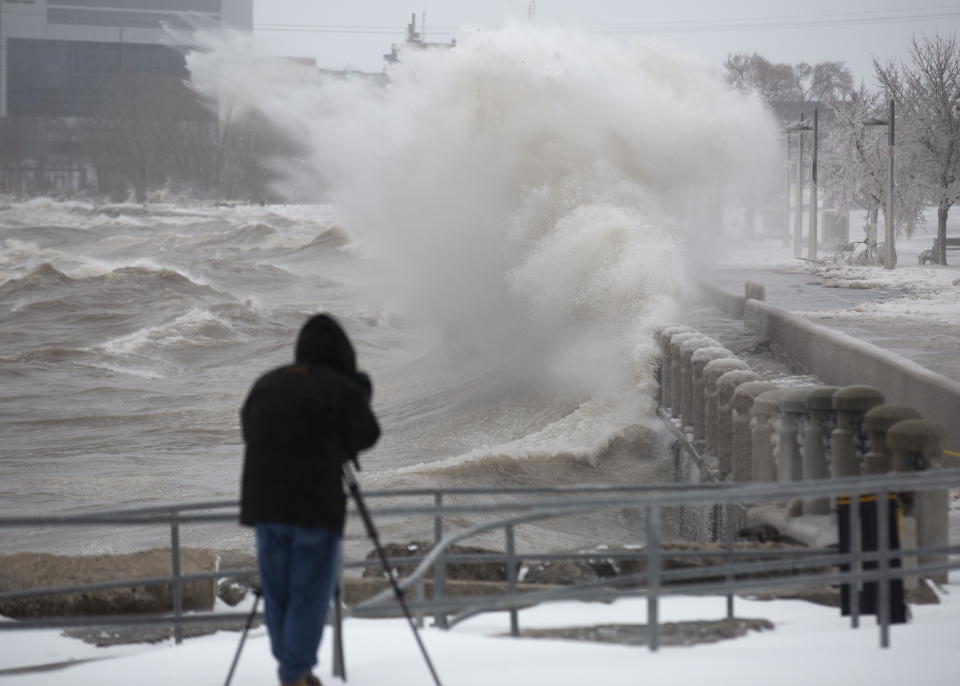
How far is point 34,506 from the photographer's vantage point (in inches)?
651

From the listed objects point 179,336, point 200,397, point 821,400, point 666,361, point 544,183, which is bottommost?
point 200,397

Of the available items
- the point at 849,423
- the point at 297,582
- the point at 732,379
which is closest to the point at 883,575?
the point at 297,582

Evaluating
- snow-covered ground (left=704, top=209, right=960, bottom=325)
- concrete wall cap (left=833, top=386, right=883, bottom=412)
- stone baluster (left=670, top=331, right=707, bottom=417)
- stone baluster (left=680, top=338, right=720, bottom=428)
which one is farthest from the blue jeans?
snow-covered ground (left=704, top=209, right=960, bottom=325)

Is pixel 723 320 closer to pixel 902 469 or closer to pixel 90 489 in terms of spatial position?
pixel 90 489

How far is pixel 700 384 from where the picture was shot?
14.6 meters

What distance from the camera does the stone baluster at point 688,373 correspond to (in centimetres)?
1555

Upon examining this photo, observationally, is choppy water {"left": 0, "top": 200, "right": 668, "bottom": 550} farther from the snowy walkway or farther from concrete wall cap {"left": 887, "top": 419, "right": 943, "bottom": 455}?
concrete wall cap {"left": 887, "top": 419, "right": 943, "bottom": 455}

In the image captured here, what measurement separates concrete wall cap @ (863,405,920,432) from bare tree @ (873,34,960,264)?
3351 cm

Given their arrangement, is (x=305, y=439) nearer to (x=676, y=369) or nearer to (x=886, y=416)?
(x=886, y=416)

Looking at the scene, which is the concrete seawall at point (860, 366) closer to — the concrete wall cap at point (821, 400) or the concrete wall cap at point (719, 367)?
the concrete wall cap at point (821, 400)

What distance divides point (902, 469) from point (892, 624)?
1627 millimetres

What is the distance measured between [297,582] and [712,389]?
28.7 feet

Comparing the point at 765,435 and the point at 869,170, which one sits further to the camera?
the point at 869,170

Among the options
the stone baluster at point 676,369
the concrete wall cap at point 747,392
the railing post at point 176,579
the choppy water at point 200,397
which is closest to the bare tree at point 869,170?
the choppy water at point 200,397
